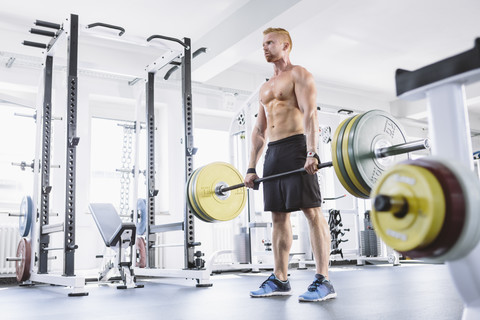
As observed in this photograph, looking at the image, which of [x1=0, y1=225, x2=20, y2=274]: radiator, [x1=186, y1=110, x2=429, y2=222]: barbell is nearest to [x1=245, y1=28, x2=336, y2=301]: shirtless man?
[x1=186, y1=110, x2=429, y2=222]: barbell

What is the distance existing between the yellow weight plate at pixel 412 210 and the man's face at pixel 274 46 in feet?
5.36

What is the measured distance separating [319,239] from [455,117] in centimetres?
139

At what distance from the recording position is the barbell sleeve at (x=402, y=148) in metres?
1.43

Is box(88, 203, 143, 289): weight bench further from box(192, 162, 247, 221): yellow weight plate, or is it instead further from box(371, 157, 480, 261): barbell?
box(371, 157, 480, 261): barbell

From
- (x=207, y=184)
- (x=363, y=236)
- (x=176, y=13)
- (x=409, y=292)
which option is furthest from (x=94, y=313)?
(x=363, y=236)

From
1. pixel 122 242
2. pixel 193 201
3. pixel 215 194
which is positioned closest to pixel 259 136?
pixel 215 194

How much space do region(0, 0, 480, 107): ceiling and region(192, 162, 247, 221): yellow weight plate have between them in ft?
6.25

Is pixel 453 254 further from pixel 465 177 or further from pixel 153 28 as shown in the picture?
pixel 153 28

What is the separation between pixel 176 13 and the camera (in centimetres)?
473

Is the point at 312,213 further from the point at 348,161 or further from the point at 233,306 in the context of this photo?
the point at 348,161

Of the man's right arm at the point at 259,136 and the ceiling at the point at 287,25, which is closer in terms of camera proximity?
the man's right arm at the point at 259,136

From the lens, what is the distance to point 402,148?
1450mm

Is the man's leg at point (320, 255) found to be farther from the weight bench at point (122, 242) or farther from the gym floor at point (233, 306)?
the weight bench at point (122, 242)

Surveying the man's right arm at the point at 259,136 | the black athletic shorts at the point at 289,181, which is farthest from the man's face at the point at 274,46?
the black athletic shorts at the point at 289,181
